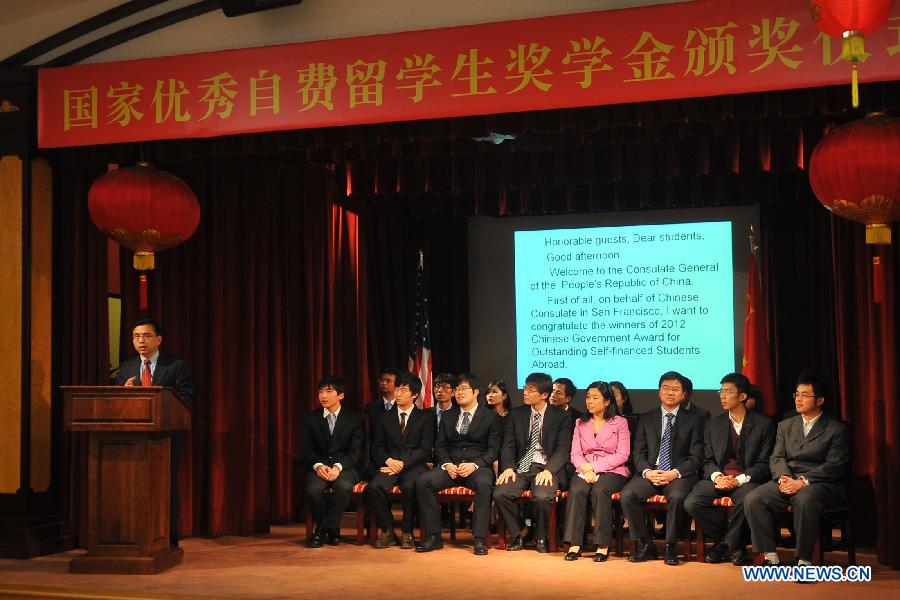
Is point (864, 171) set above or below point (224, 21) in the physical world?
below

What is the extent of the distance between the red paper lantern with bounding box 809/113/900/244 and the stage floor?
168 centimetres

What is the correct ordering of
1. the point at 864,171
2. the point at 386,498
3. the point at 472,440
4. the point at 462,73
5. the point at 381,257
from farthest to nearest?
the point at 381,257 → the point at 472,440 → the point at 386,498 → the point at 462,73 → the point at 864,171

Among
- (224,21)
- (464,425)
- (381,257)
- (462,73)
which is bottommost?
(464,425)

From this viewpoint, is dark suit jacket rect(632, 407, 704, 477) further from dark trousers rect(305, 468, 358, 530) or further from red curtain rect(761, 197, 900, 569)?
dark trousers rect(305, 468, 358, 530)

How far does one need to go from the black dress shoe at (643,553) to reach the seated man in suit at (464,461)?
2.68 ft

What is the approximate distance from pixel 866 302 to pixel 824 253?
1.20 meters

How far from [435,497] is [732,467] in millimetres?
1656

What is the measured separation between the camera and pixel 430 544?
6.01 m

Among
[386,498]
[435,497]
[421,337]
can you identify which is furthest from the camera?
[421,337]

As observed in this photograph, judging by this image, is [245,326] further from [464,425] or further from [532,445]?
[532,445]

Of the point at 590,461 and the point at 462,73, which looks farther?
the point at 590,461

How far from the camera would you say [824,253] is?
22.6 ft

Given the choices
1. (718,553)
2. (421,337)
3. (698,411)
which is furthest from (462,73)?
(421,337)

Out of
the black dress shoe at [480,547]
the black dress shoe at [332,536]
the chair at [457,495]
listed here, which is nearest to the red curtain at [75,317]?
the black dress shoe at [332,536]
